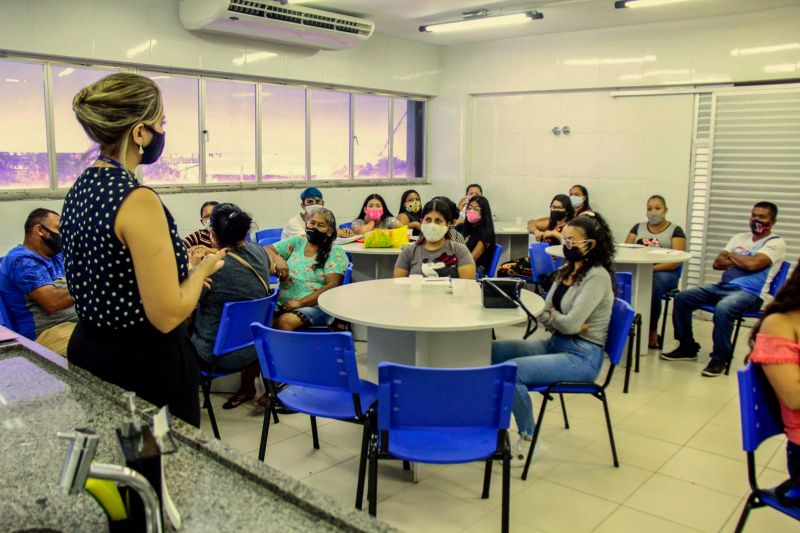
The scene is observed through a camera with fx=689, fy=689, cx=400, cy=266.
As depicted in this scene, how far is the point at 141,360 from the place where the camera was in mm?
1729

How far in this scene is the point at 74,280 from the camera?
5.66ft

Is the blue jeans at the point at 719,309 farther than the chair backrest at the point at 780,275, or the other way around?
the chair backrest at the point at 780,275

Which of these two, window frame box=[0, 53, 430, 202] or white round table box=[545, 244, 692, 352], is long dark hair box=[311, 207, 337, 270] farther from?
window frame box=[0, 53, 430, 202]

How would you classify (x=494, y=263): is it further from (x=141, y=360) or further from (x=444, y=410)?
(x=141, y=360)

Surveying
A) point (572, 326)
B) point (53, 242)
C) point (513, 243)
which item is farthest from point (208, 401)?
point (513, 243)

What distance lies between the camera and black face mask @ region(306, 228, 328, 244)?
4.59 m

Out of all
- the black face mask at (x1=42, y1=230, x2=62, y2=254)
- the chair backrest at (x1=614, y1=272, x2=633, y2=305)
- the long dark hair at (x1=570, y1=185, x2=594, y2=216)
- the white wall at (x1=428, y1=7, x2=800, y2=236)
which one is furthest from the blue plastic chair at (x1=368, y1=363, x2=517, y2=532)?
the white wall at (x1=428, y1=7, x2=800, y2=236)

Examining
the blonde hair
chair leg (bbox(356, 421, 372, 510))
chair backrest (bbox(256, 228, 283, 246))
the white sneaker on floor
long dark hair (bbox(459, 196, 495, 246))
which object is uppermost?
the blonde hair

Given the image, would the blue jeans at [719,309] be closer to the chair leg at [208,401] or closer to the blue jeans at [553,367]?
the blue jeans at [553,367]

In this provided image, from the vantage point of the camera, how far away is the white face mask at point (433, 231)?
4.33m

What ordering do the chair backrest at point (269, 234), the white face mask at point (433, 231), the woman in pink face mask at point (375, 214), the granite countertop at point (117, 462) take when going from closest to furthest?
the granite countertop at point (117, 462)
the white face mask at point (433, 231)
the chair backrest at point (269, 234)
the woman in pink face mask at point (375, 214)

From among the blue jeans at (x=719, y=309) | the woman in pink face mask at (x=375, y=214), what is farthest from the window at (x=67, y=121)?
the blue jeans at (x=719, y=309)

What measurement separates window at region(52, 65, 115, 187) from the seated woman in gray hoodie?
4.13 m

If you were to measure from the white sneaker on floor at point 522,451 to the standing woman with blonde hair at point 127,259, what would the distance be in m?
2.08
